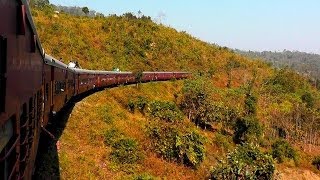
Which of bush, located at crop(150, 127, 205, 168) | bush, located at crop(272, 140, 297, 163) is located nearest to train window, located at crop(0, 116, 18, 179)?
bush, located at crop(150, 127, 205, 168)

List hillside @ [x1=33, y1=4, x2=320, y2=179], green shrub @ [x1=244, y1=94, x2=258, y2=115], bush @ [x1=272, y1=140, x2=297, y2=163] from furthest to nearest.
→ green shrub @ [x1=244, y1=94, x2=258, y2=115] < bush @ [x1=272, y1=140, x2=297, y2=163] < hillside @ [x1=33, y1=4, x2=320, y2=179]

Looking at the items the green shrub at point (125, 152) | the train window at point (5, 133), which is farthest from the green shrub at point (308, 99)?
the train window at point (5, 133)

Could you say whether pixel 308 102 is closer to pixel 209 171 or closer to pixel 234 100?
pixel 234 100

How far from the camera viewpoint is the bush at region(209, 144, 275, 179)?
2641 cm

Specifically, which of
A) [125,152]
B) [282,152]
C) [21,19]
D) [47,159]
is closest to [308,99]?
[282,152]

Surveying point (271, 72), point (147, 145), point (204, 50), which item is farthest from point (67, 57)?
point (271, 72)

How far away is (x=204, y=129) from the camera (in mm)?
41500

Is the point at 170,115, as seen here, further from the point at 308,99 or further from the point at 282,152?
the point at 308,99

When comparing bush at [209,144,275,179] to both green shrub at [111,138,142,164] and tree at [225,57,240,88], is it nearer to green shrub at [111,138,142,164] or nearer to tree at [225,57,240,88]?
green shrub at [111,138,142,164]

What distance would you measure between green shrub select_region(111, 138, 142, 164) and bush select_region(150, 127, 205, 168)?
2721mm

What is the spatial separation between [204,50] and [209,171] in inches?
2309

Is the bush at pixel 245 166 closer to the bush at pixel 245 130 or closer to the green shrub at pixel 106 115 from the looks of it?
the green shrub at pixel 106 115

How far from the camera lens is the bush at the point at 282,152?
39094 mm

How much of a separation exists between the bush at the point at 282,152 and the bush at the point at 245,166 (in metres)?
11.3
